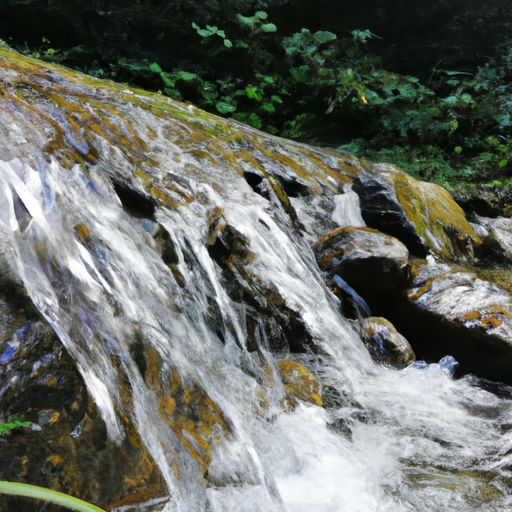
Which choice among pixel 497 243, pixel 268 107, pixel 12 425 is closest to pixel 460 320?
pixel 497 243

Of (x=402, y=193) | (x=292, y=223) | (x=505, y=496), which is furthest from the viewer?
(x=402, y=193)

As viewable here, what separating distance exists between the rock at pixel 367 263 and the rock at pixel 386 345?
1.92 ft

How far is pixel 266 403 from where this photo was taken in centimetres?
334

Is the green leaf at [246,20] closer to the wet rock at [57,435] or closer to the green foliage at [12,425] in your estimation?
the wet rock at [57,435]

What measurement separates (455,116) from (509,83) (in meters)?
1.55

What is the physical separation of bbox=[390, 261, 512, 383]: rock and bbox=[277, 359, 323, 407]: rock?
152 cm

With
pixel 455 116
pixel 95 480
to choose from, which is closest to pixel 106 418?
pixel 95 480

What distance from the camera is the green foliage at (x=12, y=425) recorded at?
7.09 ft

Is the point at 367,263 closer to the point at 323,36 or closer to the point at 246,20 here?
the point at 246,20

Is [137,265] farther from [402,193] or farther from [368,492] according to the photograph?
[402,193]

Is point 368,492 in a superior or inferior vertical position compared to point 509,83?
inferior

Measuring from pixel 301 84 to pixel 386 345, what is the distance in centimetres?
698

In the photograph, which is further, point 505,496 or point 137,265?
point 137,265

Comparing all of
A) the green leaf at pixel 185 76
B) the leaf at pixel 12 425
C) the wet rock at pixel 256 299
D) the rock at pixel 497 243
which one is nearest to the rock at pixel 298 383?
the wet rock at pixel 256 299
